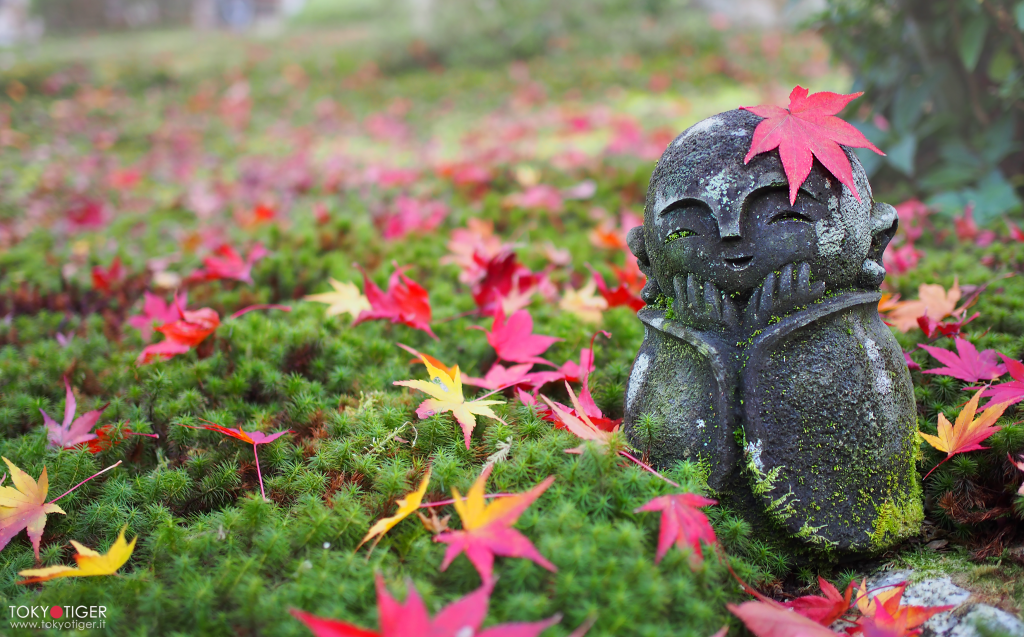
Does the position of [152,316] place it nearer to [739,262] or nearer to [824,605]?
[739,262]

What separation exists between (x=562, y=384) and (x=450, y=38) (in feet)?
37.2

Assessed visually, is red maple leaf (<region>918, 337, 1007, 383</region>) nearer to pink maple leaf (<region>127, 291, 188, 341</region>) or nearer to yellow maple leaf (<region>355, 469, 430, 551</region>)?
yellow maple leaf (<region>355, 469, 430, 551</region>)

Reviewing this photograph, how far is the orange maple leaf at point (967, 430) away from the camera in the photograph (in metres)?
1.95

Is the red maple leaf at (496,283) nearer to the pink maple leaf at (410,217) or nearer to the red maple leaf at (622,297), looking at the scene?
the red maple leaf at (622,297)

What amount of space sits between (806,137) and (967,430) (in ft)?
3.63

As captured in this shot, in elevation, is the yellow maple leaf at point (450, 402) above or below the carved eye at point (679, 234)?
below

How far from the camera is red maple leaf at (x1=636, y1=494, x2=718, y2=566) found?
167 cm

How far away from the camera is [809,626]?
1547mm

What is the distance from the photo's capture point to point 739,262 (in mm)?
1876

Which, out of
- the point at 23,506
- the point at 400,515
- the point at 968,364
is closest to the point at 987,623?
the point at 968,364

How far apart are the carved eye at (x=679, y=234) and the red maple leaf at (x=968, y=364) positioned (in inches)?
43.2

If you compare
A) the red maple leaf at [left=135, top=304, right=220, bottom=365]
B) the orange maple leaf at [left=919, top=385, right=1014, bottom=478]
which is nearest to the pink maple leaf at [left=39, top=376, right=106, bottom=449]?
the red maple leaf at [left=135, top=304, right=220, bottom=365]

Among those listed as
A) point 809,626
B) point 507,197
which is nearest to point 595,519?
point 809,626

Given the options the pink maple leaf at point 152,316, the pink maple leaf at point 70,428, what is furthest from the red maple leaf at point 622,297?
the pink maple leaf at point 70,428
